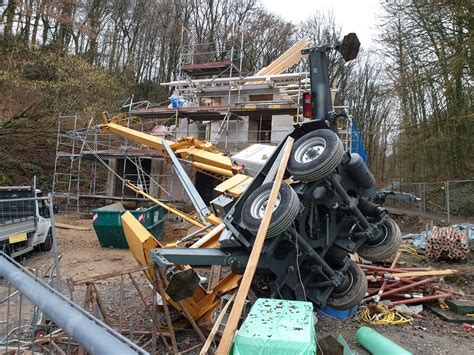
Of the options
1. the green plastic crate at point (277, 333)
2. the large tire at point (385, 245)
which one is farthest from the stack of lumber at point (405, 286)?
the green plastic crate at point (277, 333)

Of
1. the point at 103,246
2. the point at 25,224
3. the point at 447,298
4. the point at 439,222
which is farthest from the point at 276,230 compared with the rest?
the point at 439,222

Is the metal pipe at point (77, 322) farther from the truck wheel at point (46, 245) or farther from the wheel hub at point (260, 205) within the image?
the truck wheel at point (46, 245)

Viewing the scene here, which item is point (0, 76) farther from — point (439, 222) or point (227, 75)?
point (439, 222)

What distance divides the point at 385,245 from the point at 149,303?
4095 mm

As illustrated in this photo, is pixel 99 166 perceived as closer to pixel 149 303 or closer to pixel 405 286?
pixel 149 303

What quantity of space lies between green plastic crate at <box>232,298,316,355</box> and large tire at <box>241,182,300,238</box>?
1.31 metres

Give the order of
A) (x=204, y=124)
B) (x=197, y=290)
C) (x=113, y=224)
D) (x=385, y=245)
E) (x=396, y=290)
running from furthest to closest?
1. (x=204, y=124)
2. (x=113, y=224)
3. (x=396, y=290)
4. (x=197, y=290)
5. (x=385, y=245)

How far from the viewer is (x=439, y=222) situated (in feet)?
54.1

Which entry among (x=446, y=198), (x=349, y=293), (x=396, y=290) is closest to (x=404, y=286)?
(x=396, y=290)

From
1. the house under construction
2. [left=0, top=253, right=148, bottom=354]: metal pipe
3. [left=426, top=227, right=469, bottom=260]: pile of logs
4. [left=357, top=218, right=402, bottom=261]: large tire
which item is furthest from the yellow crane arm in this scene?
the house under construction

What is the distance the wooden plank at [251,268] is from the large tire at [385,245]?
5.86 ft

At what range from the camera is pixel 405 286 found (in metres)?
7.14

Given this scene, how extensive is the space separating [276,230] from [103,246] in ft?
33.7

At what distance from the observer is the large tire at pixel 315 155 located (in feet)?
14.1
